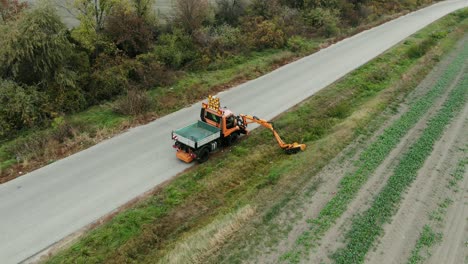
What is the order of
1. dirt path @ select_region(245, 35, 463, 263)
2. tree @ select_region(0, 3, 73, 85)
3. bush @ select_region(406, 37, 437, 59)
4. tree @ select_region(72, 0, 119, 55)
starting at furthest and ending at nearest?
bush @ select_region(406, 37, 437, 59) < tree @ select_region(72, 0, 119, 55) < tree @ select_region(0, 3, 73, 85) < dirt path @ select_region(245, 35, 463, 263)

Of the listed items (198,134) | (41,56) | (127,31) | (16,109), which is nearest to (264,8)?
(127,31)

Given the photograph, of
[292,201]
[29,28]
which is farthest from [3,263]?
[29,28]

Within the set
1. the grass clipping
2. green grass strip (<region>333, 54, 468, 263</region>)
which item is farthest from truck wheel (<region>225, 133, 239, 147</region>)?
green grass strip (<region>333, 54, 468, 263</region>)

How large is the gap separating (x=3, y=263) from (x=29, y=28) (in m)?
12.0

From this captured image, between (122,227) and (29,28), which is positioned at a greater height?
(29,28)

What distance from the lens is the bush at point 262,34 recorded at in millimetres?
30828

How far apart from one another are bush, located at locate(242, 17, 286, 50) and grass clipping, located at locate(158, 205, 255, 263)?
773 inches

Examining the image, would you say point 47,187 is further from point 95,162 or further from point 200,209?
point 200,209

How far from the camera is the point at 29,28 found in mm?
18703

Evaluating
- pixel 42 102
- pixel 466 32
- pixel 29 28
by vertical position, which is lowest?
pixel 466 32

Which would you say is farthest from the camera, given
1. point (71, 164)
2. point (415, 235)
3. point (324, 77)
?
point (324, 77)

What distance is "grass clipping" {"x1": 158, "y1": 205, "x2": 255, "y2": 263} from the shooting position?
11.8 metres

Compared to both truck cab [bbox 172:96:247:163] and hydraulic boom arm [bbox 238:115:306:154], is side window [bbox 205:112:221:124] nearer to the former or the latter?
truck cab [bbox 172:96:247:163]

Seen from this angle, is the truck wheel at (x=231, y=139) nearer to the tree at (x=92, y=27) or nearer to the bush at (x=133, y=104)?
the bush at (x=133, y=104)
